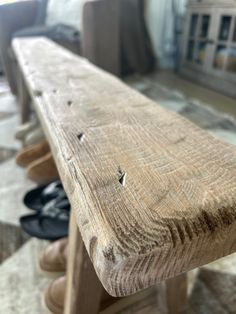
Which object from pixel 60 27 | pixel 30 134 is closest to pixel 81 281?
pixel 30 134

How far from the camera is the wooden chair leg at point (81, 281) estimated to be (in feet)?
1.21

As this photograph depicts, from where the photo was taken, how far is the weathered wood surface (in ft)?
0.78

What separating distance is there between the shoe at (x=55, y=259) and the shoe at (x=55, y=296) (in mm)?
51

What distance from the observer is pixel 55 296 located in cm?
57

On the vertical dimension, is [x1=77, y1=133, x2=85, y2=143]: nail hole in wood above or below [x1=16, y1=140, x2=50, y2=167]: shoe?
above

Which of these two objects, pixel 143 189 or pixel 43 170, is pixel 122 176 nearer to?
pixel 143 189

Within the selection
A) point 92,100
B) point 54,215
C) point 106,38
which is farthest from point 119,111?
point 106,38

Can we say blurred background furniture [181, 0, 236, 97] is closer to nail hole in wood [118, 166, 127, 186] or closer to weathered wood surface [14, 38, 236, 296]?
weathered wood surface [14, 38, 236, 296]

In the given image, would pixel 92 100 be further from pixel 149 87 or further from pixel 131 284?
pixel 149 87

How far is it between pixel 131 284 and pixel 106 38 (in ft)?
5.87

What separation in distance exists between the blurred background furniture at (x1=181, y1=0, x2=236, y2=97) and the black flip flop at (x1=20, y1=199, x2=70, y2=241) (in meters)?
1.32

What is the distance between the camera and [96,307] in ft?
1.37

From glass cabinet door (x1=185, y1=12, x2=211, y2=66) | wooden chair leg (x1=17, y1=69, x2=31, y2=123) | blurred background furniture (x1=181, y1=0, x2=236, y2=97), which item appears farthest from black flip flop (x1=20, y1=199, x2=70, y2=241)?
glass cabinet door (x1=185, y1=12, x2=211, y2=66)

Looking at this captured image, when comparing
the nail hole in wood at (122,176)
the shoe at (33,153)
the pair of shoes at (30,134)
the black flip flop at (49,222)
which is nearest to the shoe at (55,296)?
the black flip flop at (49,222)
